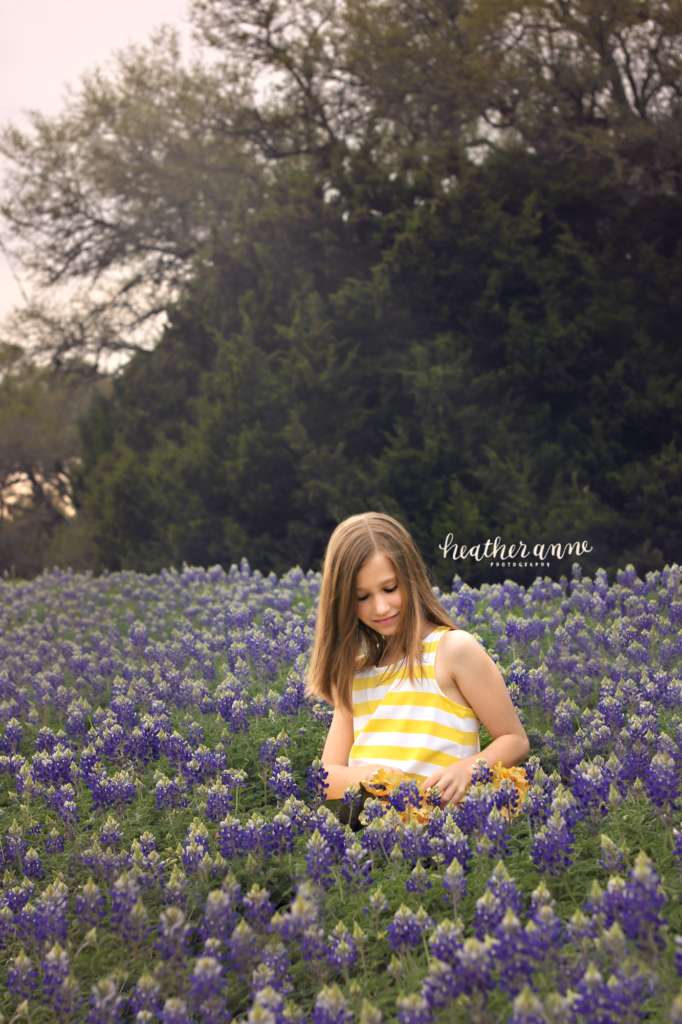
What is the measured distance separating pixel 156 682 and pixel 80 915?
2376mm

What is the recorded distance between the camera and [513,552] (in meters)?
11.3

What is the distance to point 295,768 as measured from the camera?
4102mm

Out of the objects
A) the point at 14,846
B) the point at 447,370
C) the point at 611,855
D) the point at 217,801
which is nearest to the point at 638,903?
the point at 611,855

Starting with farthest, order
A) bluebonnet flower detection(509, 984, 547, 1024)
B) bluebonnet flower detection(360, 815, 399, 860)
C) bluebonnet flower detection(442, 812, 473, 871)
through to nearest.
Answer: bluebonnet flower detection(360, 815, 399, 860) < bluebonnet flower detection(442, 812, 473, 871) < bluebonnet flower detection(509, 984, 547, 1024)

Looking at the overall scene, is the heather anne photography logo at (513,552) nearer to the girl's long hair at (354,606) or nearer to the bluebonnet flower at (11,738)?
the bluebonnet flower at (11,738)

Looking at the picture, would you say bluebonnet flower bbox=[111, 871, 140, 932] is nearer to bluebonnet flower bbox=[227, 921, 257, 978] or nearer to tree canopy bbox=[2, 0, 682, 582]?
bluebonnet flower bbox=[227, 921, 257, 978]

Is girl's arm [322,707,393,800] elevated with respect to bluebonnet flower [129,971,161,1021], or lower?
elevated

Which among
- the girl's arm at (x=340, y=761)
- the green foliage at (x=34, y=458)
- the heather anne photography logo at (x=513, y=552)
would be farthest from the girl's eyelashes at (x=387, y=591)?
the green foliage at (x=34, y=458)

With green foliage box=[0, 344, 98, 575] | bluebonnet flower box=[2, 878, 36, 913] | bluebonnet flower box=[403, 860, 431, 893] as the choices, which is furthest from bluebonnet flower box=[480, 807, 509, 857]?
green foliage box=[0, 344, 98, 575]

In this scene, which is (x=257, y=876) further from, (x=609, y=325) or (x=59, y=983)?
(x=609, y=325)

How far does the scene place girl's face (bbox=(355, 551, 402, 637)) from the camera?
3635 millimetres

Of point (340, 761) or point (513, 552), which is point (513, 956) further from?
point (513, 552)

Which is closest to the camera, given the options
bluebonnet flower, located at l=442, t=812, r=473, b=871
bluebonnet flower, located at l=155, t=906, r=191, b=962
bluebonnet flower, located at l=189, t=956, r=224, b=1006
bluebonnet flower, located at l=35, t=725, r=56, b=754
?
bluebonnet flower, located at l=189, t=956, r=224, b=1006

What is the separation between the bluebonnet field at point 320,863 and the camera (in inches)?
83.4
